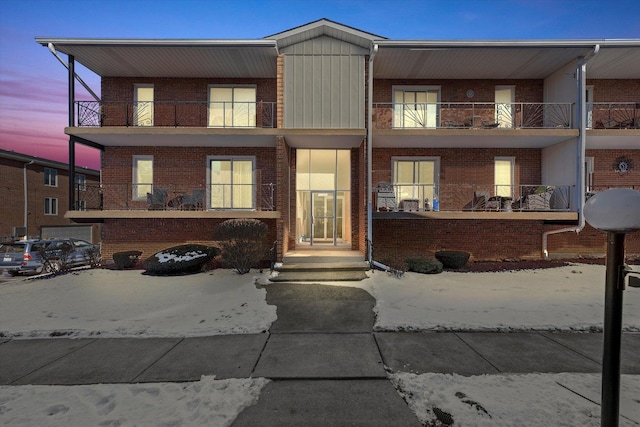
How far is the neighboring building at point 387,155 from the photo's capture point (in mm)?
11789

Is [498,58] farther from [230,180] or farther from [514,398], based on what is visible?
[514,398]

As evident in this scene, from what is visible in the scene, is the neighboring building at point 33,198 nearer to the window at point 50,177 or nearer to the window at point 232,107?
the window at point 50,177

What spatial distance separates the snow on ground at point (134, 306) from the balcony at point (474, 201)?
585 cm

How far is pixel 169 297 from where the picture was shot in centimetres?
795

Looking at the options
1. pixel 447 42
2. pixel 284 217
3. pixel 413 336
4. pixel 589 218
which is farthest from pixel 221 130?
pixel 589 218

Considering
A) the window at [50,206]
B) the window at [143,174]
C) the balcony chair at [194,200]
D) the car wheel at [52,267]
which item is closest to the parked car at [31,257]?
the car wheel at [52,267]

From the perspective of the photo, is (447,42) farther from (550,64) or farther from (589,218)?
(589,218)

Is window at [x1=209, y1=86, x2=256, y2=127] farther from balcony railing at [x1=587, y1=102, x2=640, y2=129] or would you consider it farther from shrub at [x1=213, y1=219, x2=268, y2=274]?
balcony railing at [x1=587, y1=102, x2=640, y2=129]

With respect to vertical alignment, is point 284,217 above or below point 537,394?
above

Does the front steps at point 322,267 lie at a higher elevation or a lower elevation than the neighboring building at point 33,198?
lower

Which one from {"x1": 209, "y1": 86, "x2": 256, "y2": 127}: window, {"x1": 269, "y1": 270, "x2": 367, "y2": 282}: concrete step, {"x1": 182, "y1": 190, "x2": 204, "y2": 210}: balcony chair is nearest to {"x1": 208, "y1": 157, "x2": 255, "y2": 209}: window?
{"x1": 182, "y1": 190, "x2": 204, "y2": 210}: balcony chair

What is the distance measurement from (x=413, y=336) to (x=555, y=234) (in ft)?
36.3

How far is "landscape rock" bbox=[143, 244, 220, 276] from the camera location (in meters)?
10.3

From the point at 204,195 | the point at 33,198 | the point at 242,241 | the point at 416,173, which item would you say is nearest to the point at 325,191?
the point at 416,173
